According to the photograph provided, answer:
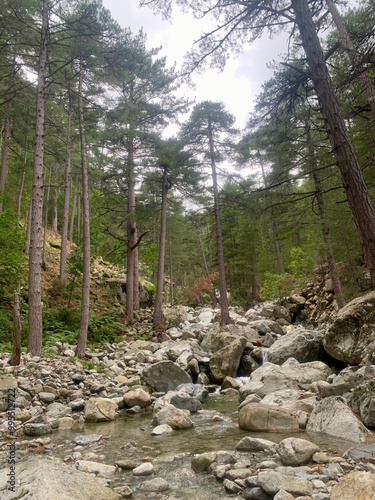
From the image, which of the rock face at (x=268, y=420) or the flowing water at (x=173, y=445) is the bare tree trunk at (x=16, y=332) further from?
the rock face at (x=268, y=420)

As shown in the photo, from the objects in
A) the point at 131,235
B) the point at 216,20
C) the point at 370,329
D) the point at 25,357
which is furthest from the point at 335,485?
the point at 131,235

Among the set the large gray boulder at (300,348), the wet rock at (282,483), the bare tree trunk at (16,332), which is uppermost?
the bare tree trunk at (16,332)

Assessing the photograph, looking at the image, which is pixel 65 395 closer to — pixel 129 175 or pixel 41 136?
pixel 41 136

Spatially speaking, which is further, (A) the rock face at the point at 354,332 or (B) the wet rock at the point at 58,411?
(A) the rock face at the point at 354,332

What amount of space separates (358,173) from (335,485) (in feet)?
13.6

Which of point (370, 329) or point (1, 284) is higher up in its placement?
point (1, 284)

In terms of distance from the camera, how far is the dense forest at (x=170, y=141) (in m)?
5.75

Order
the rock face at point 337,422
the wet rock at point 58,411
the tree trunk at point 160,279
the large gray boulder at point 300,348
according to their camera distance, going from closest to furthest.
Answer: the rock face at point 337,422 → the wet rock at point 58,411 → the large gray boulder at point 300,348 → the tree trunk at point 160,279

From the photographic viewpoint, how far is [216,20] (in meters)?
5.87

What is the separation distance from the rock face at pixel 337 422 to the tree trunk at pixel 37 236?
7.36 m

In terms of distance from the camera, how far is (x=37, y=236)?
9.16 meters

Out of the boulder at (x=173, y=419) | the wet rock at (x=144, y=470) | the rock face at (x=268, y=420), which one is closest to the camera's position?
A: the wet rock at (x=144, y=470)

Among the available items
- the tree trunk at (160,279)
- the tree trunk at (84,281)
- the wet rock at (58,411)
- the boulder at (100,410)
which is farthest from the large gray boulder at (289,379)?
the tree trunk at (160,279)

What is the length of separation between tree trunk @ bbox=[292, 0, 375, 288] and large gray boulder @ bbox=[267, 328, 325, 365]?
5129mm
